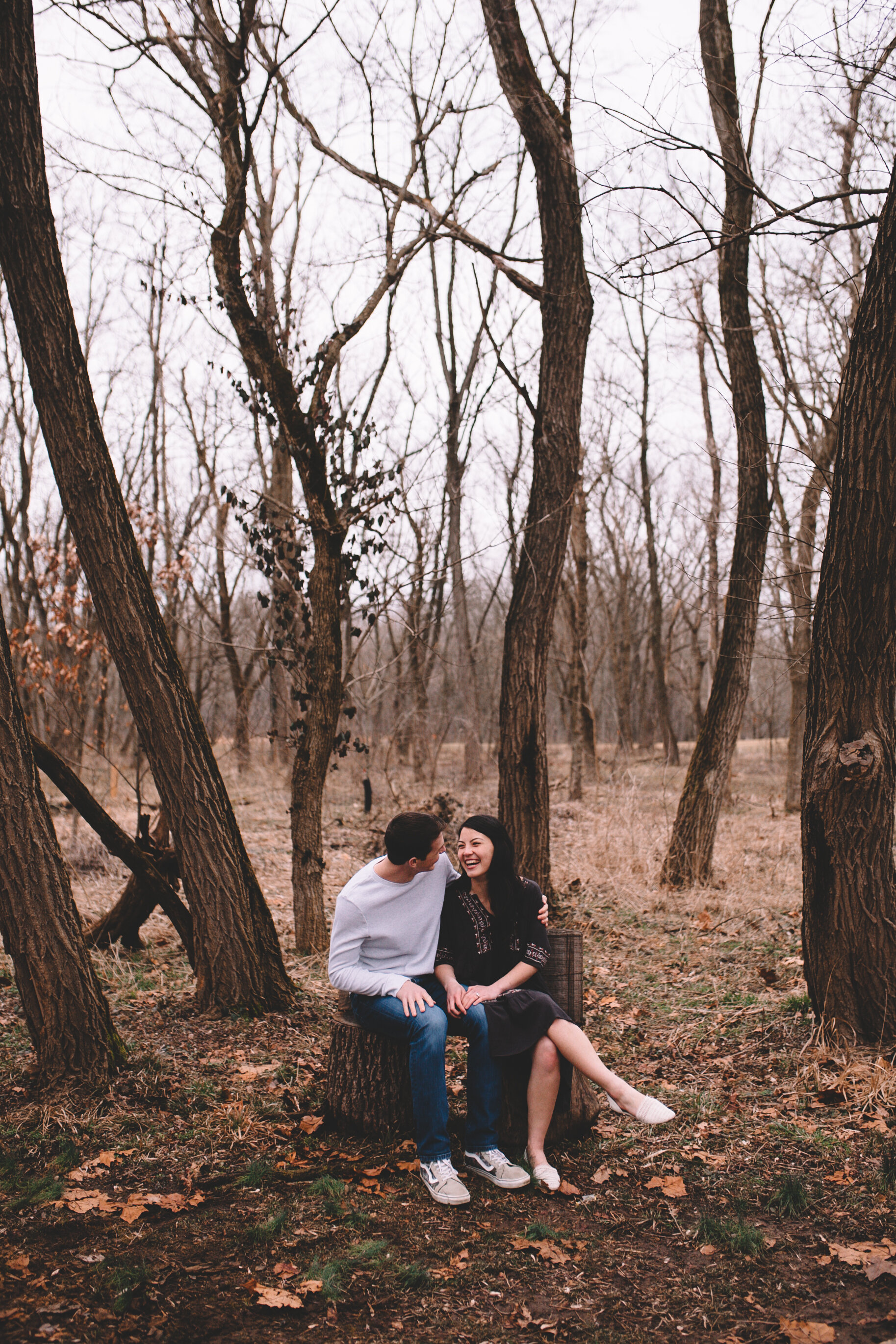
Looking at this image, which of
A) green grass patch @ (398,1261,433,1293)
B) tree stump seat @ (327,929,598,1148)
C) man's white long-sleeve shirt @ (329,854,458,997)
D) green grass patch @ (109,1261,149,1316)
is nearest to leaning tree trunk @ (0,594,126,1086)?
tree stump seat @ (327,929,598,1148)

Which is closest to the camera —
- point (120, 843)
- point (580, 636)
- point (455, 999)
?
point (455, 999)

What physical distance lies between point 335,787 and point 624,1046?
1193 cm

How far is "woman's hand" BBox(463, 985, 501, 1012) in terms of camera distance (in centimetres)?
372

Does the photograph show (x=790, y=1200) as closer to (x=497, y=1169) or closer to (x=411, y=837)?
(x=497, y=1169)

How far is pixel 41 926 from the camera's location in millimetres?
4102

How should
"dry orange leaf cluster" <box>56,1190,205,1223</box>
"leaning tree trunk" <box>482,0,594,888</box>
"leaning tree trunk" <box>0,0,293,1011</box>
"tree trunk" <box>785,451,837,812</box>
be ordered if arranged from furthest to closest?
"tree trunk" <box>785,451,837,812</box> < "leaning tree trunk" <box>482,0,594,888</box> < "leaning tree trunk" <box>0,0,293,1011</box> < "dry orange leaf cluster" <box>56,1190,205,1223</box>

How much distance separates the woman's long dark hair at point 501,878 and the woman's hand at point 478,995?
259 millimetres

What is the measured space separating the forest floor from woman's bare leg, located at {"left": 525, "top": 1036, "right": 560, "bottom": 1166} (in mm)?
234

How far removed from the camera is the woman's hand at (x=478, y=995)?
3.72 metres

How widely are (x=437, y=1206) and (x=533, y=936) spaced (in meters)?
1.06

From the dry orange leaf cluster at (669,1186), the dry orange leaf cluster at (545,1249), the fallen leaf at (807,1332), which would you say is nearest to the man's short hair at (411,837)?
the dry orange leaf cluster at (545,1249)

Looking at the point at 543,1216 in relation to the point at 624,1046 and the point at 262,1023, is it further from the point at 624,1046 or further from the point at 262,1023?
the point at 262,1023

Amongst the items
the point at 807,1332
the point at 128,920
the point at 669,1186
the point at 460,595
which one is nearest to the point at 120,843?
the point at 128,920

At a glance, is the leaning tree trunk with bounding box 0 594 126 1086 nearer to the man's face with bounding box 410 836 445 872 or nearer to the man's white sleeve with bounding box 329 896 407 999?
the man's white sleeve with bounding box 329 896 407 999
